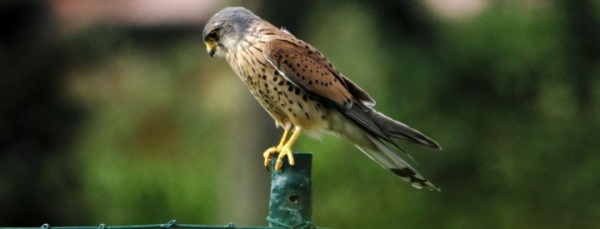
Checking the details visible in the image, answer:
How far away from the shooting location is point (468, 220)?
1006 cm

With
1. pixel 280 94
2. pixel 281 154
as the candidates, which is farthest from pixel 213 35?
pixel 281 154

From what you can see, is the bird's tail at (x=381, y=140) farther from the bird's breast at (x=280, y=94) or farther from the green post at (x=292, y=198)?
the green post at (x=292, y=198)

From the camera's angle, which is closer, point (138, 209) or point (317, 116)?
point (317, 116)

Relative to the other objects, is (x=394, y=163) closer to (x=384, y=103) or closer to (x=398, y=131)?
(x=398, y=131)

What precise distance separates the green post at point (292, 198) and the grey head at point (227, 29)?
1.19 m

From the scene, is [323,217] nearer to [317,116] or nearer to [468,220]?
[468,220]

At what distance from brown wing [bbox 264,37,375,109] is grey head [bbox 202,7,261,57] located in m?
0.17

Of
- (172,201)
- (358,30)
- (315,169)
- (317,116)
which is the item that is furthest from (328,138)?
(317,116)

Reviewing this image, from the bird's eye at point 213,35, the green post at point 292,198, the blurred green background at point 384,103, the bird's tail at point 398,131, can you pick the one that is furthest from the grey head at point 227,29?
the blurred green background at point 384,103

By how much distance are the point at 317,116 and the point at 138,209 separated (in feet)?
20.4

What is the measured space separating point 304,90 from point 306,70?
0.09 meters

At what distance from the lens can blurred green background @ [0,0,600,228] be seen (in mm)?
9273

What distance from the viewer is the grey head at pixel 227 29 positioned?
16.9 feet

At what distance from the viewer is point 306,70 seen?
4.98 meters
